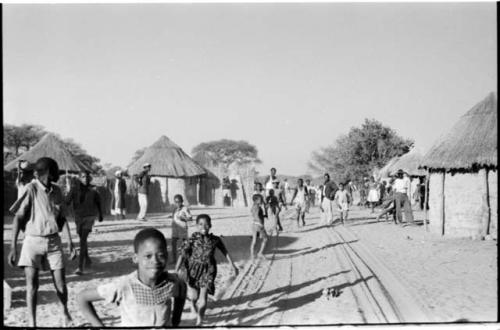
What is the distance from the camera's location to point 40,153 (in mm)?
23453

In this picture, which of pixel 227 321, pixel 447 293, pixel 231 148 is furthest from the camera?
pixel 231 148

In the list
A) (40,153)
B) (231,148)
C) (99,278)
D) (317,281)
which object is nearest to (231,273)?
(317,281)

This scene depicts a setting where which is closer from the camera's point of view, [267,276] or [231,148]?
[267,276]

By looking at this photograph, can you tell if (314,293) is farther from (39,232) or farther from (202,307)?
(39,232)

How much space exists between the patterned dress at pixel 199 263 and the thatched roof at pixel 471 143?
28.7 feet

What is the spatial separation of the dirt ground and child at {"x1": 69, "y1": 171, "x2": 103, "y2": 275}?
16.9 inches

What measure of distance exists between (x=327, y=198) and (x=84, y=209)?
29.9 feet

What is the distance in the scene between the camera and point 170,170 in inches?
1116

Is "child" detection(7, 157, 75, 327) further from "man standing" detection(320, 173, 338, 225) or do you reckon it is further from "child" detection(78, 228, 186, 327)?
"man standing" detection(320, 173, 338, 225)

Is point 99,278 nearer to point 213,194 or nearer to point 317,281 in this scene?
point 317,281

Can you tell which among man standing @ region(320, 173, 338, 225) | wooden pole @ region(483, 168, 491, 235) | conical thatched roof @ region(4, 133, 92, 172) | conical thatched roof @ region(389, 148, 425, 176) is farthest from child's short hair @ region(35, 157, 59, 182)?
conical thatched roof @ region(389, 148, 425, 176)

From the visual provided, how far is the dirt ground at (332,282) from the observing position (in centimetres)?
566

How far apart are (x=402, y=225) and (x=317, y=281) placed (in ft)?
32.0

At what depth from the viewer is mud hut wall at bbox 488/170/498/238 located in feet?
39.9
